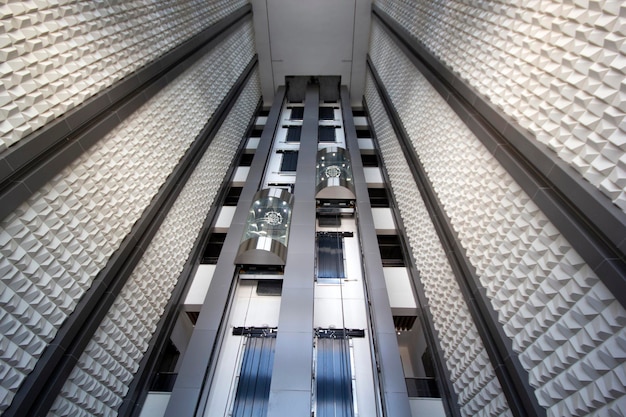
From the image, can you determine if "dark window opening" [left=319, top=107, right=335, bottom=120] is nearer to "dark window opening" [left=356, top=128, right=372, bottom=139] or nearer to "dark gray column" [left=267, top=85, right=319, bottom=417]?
"dark window opening" [left=356, top=128, right=372, bottom=139]

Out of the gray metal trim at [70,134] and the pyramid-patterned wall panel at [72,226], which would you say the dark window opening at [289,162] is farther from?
the gray metal trim at [70,134]

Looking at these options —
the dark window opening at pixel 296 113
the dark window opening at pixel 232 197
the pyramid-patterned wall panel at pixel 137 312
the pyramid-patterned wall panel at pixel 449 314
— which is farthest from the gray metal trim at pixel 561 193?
the dark window opening at pixel 296 113

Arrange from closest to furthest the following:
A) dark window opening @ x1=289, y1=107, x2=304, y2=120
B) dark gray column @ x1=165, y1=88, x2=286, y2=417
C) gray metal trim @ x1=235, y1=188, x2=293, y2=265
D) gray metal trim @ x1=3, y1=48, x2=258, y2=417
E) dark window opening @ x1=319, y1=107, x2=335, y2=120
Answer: gray metal trim @ x1=3, y1=48, x2=258, y2=417
dark gray column @ x1=165, y1=88, x2=286, y2=417
gray metal trim @ x1=235, y1=188, x2=293, y2=265
dark window opening @ x1=319, y1=107, x2=335, y2=120
dark window opening @ x1=289, y1=107, x2=304, y2=120

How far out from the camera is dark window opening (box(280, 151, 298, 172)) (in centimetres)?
1241

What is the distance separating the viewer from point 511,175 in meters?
4.78

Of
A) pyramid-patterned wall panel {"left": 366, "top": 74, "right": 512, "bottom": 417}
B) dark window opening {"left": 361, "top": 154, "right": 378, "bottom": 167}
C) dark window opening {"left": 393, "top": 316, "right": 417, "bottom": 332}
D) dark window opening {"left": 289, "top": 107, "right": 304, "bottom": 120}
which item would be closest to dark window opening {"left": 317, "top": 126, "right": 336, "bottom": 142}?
dark window opening {"left": 361, "top": 154, "right": 378, "bottom": 167}

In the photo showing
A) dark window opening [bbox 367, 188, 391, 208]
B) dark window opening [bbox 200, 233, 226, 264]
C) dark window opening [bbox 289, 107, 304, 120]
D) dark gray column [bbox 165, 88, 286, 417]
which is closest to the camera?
dark gray column [bbox 165, 88, 286, 417]

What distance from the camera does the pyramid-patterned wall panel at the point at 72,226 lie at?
3922 mm

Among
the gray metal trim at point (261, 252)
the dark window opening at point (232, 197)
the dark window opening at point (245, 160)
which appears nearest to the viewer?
the gray metal trim at point (261, 252)

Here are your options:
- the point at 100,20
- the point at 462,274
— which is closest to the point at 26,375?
the point at 100,20

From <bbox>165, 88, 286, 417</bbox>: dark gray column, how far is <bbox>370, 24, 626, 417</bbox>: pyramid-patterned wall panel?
20.1ft

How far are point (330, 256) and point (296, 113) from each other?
35.5 ft

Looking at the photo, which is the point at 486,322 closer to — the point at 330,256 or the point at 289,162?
the point at 330,256

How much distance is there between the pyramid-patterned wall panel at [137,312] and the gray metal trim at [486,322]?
726 centimetres
